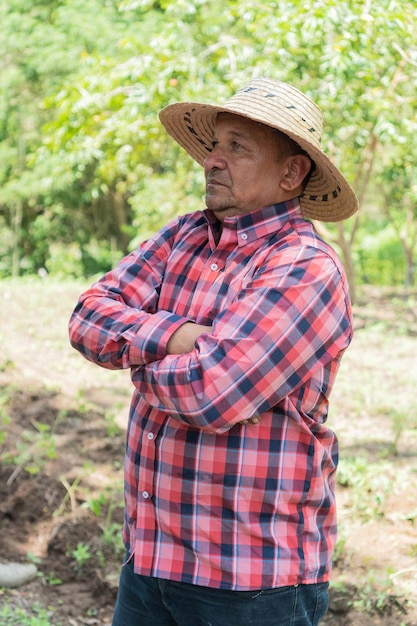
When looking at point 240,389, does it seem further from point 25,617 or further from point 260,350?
point 25,617

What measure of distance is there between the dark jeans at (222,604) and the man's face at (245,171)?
87 cm

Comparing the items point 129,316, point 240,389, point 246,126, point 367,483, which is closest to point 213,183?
point 246,126

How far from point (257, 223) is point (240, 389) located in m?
0.43

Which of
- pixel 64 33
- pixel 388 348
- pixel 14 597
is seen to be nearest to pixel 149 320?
pixel 14 597

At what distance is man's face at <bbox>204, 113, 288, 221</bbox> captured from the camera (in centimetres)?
188

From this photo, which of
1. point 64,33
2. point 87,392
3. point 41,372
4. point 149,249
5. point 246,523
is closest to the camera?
point 246,523

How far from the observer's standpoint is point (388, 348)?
29.1 ft

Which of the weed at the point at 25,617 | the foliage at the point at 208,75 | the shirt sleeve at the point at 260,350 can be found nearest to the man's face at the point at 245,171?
the shirt sleeve at the point at 260,350

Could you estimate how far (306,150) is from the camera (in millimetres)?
1842

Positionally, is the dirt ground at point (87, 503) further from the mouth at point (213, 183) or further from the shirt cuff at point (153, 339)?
the mouth at point (213, 183)

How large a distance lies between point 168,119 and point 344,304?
78 cm

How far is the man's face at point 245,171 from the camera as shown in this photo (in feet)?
6.18

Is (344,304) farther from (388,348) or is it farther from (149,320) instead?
(388,348)

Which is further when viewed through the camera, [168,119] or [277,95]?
[168,119]
